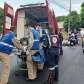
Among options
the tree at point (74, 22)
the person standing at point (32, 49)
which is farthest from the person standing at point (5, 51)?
the tree at point (74, 22)

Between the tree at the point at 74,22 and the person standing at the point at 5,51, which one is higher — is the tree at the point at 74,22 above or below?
above

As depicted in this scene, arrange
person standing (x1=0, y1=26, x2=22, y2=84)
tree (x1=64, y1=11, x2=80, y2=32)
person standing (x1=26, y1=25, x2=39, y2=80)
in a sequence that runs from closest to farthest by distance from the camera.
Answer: person standing (x1=0, y1=26, x2=22, y2=84) → person standing (x1=26, y1=25, x2=39, y2=80) → tree (x1=64, y1=11, x2=80, y2=32)

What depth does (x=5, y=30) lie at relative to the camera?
48.4ft

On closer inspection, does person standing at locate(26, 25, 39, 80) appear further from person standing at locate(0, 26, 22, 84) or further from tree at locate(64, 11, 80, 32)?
tree at locate(64, 11, 80, 32)

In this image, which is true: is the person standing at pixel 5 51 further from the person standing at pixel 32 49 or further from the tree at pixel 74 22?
the tree at pixel 74 22

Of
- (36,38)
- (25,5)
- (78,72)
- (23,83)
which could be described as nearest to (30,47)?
(36,38)

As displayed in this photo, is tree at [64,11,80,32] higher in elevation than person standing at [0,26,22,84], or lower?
higher

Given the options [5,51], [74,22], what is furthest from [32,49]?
[74,22]

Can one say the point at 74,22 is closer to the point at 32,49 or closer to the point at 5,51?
the point at 32,49

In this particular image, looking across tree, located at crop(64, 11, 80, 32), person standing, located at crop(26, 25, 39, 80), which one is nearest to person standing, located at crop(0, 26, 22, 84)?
person standing, located at crop(26, 25, 39, 80)

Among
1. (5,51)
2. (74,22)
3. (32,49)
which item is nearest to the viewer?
(5,51)

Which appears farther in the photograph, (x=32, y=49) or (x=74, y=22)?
(x=74, y=22)

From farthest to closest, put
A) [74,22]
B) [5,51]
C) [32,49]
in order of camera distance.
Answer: [74,22]
[32,49]
[5,51]

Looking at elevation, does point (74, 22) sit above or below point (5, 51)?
above
